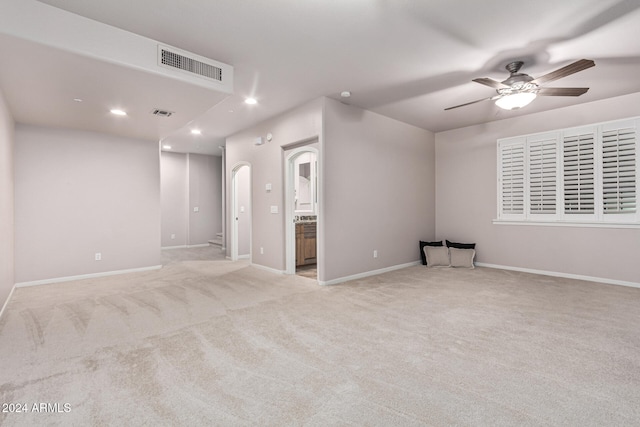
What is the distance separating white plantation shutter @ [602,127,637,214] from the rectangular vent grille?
18.9 ft

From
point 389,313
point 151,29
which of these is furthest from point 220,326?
point 151,29

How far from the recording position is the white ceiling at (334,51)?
254 cm

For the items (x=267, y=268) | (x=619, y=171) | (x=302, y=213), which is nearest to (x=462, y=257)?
(x=619, y=171)

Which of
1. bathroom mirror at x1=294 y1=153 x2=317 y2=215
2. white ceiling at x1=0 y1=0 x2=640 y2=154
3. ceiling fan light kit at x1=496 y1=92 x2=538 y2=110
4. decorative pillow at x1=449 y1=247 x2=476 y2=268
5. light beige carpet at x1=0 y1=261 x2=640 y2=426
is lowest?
light beige carpet at x1=0 y1=261 x2=640 y2=426

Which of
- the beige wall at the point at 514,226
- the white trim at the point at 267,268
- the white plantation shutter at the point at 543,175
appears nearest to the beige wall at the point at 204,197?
the white trim at the point at 267,268

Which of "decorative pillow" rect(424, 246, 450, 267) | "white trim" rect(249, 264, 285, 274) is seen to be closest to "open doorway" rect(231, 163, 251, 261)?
"white trim" rect(249, 264, 285, 274)

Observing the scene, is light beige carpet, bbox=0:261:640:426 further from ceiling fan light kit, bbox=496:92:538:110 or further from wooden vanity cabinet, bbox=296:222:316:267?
ceiling fan light kit, bbox=496:92:538:110

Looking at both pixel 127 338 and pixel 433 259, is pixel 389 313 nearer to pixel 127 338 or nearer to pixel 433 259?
pixel 127 338

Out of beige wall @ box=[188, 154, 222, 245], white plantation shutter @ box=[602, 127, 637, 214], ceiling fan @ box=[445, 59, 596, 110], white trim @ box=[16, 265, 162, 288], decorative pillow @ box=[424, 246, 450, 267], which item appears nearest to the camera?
ceiling fan @ box=[445, 59, 596, 110]

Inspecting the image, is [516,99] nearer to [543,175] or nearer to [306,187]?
[543,175]

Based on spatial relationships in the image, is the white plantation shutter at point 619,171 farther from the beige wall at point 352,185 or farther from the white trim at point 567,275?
the beige wall at point 352,185

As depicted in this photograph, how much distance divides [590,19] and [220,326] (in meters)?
4.41

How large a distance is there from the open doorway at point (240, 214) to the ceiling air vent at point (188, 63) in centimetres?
324

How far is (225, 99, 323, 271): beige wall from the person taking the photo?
490cm
